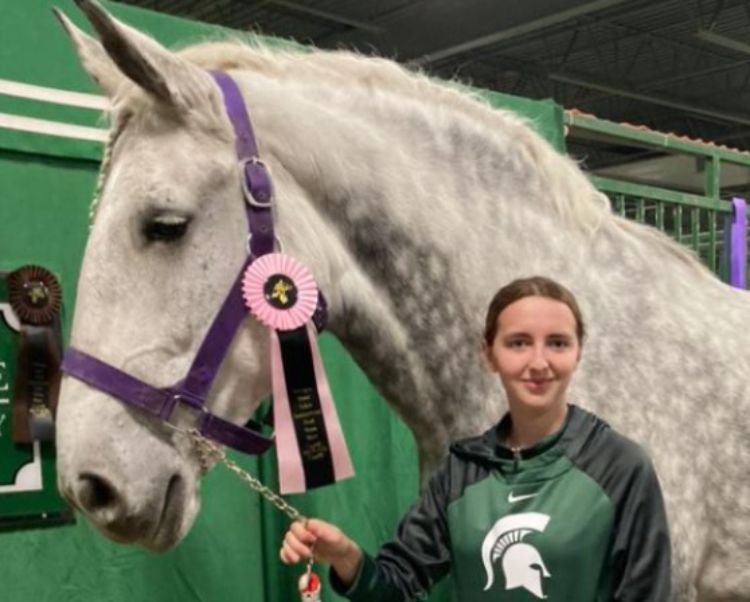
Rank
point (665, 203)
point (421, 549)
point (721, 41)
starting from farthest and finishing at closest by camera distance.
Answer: point (721, 41) → point (665, 203) → point (421, 549)

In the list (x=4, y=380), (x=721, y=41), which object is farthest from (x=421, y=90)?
(x=721, y=41)

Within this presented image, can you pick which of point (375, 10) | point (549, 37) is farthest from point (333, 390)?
point (549, 37)

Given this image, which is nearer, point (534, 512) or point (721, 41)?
point (534, 512)

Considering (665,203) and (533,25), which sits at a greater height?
(533,25)

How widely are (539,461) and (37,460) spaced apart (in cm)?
94

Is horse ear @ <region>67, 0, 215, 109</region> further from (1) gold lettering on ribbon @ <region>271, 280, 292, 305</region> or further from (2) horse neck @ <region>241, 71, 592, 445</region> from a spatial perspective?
(1) gold lettering on ribbon @ <region>271, 280, 292, 305</region>

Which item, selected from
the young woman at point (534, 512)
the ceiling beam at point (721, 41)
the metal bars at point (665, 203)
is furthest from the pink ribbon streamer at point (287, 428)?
the ceiling beam at point (721, 41)

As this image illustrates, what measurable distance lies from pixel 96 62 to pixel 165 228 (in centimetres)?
26

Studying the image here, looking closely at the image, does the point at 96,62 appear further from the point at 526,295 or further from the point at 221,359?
the point at 526,295

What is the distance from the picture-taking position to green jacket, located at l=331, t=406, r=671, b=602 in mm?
898

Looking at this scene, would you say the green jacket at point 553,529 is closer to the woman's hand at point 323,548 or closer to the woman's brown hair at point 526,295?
the woman's hand at point 323,548

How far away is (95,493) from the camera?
942 millimetres

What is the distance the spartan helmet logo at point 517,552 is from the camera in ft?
2.99

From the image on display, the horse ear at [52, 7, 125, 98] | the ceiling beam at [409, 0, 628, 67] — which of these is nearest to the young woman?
the horse ear at [52, 7, 125, 98]
